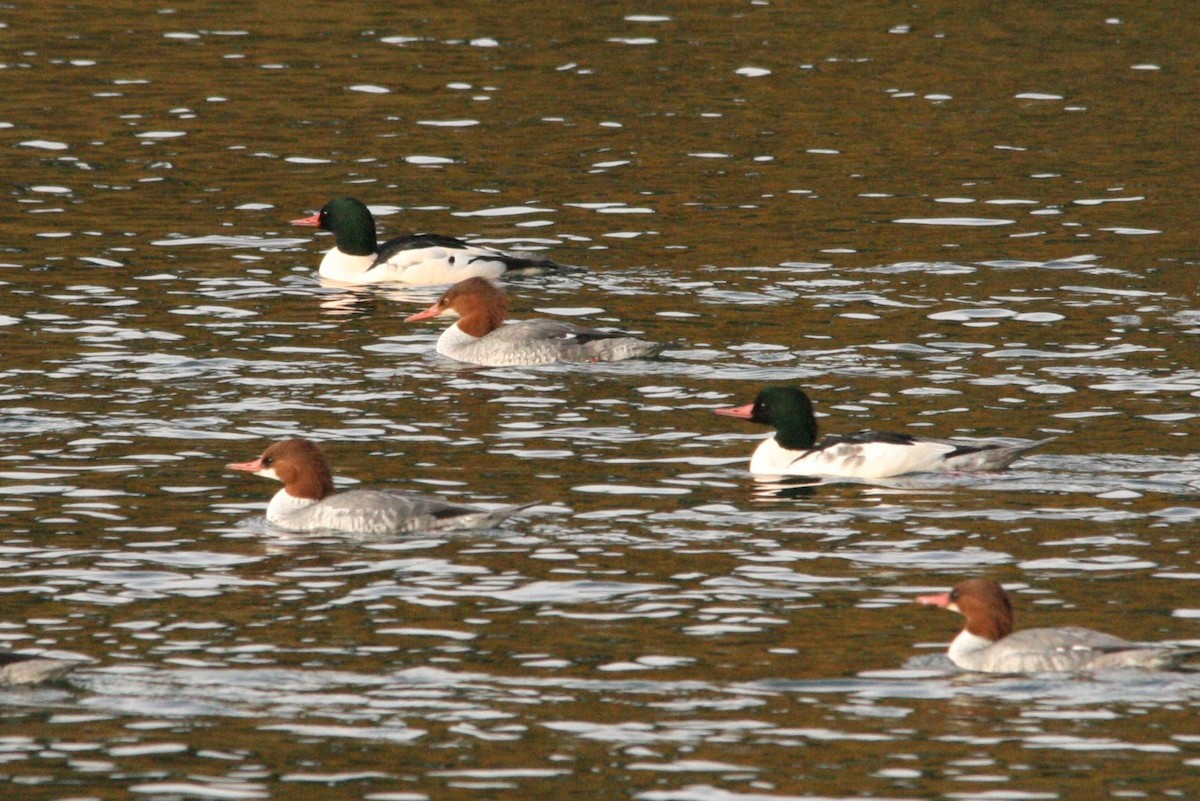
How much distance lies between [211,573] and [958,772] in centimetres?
549

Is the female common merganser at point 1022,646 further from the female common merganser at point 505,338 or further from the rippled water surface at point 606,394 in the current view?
the female common merganser at point 505,338

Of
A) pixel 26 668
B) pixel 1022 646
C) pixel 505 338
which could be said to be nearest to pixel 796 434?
pixel 505 338

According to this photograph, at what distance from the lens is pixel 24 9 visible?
3969 centimetres

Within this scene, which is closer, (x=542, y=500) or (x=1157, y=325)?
(x=542, y=500)

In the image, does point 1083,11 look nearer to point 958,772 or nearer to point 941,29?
point 941,29

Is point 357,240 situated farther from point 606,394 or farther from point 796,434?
point 796,434

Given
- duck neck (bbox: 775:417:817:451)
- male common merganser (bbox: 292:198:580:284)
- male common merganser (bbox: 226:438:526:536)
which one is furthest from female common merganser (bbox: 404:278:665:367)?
male common merganser (bbox: 226:438:526:536)

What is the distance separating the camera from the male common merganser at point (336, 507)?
15820 millimetres

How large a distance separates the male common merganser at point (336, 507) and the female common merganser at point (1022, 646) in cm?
346

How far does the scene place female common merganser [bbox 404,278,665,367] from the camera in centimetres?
2117

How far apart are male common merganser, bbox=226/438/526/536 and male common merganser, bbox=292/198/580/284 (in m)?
8.44

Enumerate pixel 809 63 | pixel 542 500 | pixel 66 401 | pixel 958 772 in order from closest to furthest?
pixel 958 772 → pixel 542 500 → pixel 66 401 → pixel 809 63

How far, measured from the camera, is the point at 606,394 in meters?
20.2

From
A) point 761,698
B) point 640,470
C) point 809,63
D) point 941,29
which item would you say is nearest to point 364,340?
point 640,470
